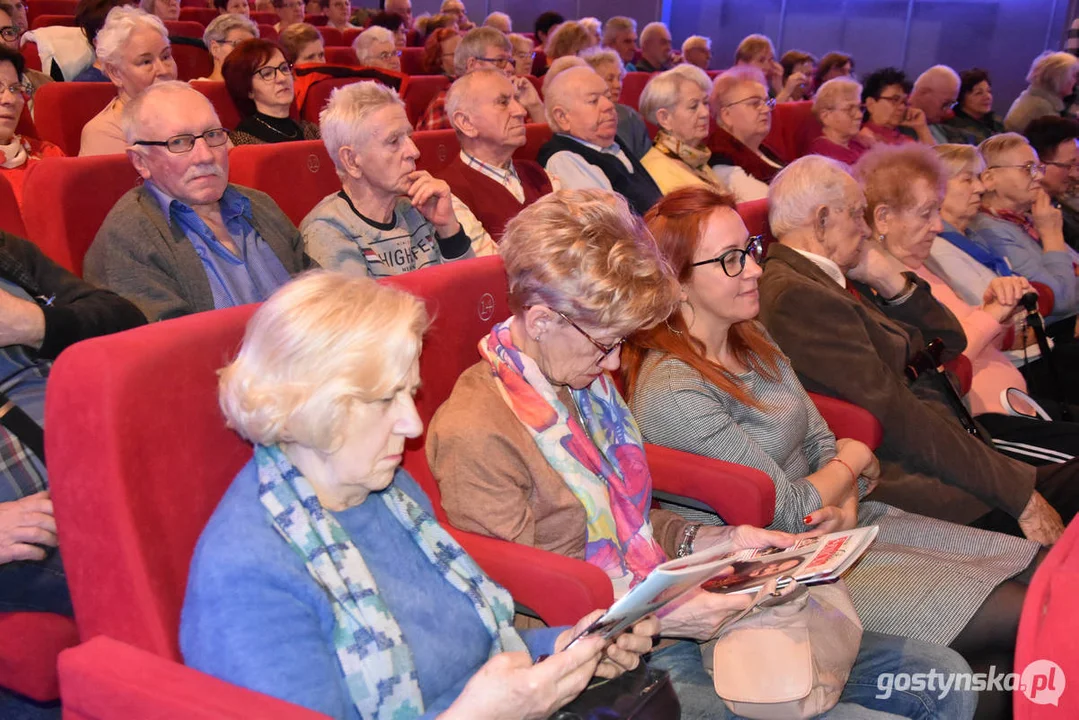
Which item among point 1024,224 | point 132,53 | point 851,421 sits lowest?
point 1024,224

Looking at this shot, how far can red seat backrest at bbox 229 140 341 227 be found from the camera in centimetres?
269

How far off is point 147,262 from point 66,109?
1.67 meters

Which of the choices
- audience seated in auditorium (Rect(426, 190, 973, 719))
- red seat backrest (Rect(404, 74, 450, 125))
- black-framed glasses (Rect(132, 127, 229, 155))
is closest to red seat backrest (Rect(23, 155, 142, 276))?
black-framed glasses (Rect(132, 127, 229, 155))

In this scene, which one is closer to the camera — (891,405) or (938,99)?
(891,405)

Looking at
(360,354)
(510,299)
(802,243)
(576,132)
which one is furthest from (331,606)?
(576,132)

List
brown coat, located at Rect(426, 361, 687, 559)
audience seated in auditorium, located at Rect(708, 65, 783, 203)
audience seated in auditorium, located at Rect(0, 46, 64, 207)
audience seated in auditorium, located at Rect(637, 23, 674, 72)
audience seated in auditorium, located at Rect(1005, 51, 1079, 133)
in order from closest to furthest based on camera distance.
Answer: brown coat, located at Rect(426, 361, 687, 559) < audience seated in auditorium, located at Rect(0, 46, 64, 207) < audience seated in auditorium, located at Rect(708, 65, 783, 203) < audience seated in auditorium, located at Rect(1005, 51, 1079, 133) < audience seated in auditorium, located at Rect(637, 23, 674, 72)

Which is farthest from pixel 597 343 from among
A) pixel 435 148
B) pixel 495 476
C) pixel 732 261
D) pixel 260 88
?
pixel 260 88

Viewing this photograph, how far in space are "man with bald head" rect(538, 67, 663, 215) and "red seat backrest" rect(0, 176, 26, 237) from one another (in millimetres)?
1988

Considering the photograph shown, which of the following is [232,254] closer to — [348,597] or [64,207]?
[64,207]

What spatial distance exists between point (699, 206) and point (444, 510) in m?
0.86

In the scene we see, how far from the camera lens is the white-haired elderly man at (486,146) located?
3.18m

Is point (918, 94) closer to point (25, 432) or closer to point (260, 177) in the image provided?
point (260, 177)

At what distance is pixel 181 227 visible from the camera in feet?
7.28

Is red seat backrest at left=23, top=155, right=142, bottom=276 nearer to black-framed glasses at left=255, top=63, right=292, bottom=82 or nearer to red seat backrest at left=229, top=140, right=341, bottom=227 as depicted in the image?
red seat backrest at left=229, top=140, right=341, bottom=227
